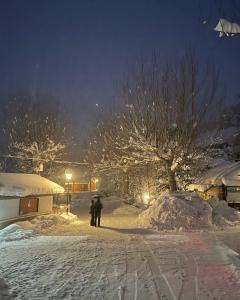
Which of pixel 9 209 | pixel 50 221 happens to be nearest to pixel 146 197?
pixel 50 221

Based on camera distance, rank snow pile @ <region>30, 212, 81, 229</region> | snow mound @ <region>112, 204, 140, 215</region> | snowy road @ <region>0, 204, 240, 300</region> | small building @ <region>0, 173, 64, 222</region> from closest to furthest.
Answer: snowy road @ <region>0, 204, 240, 300</region>
small building @ <region>0, 173, 64, 222</region>
snow pile @ <region>30, 212, 81, 229</region>
snow mound @ <region>112, 204, 140, 215</region>

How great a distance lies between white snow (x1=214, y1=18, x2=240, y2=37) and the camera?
550 centimetres

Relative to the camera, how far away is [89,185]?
6669 cm

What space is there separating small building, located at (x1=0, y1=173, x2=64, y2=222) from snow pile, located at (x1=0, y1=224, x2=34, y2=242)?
251cm

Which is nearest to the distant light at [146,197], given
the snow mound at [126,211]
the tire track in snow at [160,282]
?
the snow mound at [126,211]

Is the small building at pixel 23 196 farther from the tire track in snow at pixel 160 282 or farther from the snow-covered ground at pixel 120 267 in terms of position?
the tire track in snow at pixel 160 282

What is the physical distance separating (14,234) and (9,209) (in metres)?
4.51

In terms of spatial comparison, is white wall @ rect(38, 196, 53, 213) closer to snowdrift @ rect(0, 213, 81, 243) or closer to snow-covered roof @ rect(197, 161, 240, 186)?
snowdrift @ rect(0, 213, 81, 243)

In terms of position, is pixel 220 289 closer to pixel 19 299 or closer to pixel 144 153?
pixel 19 299

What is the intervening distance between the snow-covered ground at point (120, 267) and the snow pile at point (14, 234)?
0.39 feet

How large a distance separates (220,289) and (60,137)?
112 ft

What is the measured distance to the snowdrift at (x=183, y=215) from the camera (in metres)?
19.8

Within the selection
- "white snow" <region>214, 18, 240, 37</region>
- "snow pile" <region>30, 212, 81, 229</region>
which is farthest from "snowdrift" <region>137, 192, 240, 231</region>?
"white snow" <region>214, 18, 240, 37</region>

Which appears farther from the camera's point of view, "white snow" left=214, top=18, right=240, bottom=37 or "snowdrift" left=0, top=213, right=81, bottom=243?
"snowdrift" left=0, top=213, right=81, bottom=243
